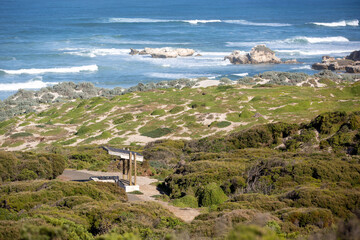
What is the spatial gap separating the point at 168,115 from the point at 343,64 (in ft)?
133

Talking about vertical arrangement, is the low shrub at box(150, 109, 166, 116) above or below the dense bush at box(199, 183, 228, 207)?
above

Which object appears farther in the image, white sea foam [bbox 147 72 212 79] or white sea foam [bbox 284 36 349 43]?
white sea foam [bbox 284 36 349 43]

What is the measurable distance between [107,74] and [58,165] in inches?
1848

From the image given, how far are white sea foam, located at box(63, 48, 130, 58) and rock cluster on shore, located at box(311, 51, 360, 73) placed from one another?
3935cm

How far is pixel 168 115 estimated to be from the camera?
3262 centimetres

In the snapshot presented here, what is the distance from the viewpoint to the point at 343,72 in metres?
58.1

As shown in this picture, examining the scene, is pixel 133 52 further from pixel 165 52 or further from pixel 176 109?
pixel 176 109

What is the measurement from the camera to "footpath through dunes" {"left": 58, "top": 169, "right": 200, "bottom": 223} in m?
11.9

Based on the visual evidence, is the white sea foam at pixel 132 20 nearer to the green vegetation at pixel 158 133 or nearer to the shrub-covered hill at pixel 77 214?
the green vegetation at pixel 158 133

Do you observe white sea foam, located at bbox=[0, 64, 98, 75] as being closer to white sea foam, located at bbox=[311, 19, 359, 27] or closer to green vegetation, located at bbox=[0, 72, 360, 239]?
green vegetation, located at bbox=[0, 72, 360, 239]

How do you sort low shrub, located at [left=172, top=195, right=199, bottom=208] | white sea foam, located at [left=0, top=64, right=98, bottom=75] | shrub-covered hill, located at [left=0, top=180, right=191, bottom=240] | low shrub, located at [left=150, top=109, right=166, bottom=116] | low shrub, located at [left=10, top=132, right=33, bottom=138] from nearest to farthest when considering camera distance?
shrub-covered hill, located at [left=0, top=180, right=191, bottom=240] → low shrub, located at [left=172, top=195, right=199, bottom=208] → low shrub, located at [left=10, top=132, right=33, bottom=138] → low shrub, located at [left=150, top=109, right=166, bottom=116] → white sea foam, located at [left=0, top=64, right=98, bottom=75]

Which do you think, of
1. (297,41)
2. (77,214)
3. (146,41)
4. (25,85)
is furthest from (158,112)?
(297,41)

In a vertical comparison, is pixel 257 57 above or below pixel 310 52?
below

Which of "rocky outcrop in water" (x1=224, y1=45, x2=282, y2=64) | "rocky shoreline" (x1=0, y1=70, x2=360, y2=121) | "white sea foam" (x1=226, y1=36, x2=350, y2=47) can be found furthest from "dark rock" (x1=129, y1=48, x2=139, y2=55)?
"rocky shoreline" (x1=0, y1=70, x2=360, y2=121)
